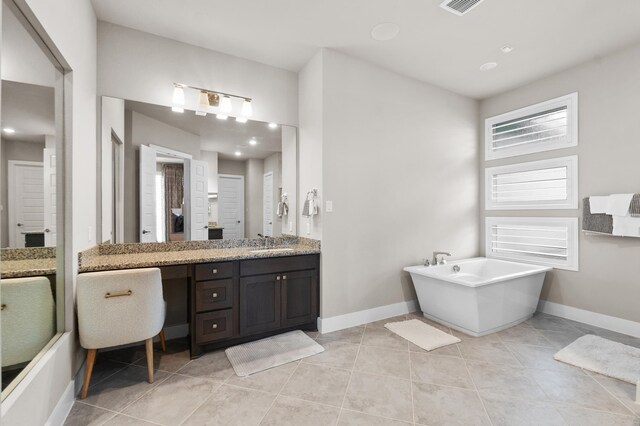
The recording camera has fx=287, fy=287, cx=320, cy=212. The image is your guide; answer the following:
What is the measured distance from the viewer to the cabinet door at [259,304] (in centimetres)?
255

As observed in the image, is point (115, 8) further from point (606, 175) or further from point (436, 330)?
point (606, 175)

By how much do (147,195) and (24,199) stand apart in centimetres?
123

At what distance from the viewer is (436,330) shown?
294 cm

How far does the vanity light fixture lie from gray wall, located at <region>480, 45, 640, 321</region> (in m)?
3.58

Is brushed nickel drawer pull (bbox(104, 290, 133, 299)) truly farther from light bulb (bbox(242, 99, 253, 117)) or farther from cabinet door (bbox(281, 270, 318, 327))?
light bulb (bbox(242, 99, 253, 117))

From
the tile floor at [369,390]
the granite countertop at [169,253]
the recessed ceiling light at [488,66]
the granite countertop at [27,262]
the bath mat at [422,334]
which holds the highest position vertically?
the recessed ceiling light at [488,66]

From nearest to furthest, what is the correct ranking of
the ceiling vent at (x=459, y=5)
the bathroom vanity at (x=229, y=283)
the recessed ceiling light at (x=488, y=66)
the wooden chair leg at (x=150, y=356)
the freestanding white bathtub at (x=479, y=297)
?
the wooden chair leg at (x=150, y=356) → the ceiling vent at (x=459, y=5) → the bathroom vanity at (x=229, y=283) → the freestanding white bathtub at (x=479, y=297) → the recessed ceiling light at (x=488, y=66)

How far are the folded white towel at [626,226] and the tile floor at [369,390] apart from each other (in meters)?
1.00

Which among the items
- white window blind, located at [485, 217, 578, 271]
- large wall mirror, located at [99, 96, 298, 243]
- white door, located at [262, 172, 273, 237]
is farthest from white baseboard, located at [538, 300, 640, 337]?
white door, located at [262, 172, 273, 237]

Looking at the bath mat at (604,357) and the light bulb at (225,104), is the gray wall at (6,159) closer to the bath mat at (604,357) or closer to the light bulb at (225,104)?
the light bulb at (225,104)

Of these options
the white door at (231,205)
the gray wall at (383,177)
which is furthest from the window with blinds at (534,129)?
the white door at (231,205)

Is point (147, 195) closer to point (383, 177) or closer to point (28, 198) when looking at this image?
point (28, 198)

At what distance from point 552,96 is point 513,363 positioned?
120 inches

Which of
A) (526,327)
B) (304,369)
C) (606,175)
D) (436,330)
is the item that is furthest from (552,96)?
(304,369)
